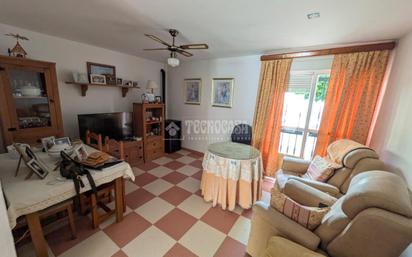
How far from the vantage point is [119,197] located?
1781mm

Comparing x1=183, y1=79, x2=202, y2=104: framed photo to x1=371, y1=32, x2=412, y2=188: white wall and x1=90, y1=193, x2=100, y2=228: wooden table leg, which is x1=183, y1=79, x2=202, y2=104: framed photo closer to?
x1=90, y1=193, x2=100, y2=228: wooden table leg

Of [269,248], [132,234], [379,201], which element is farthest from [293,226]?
[132,234]

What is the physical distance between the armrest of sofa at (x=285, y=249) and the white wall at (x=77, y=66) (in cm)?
344

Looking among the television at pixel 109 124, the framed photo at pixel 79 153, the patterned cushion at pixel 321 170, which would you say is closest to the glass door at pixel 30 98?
the television at pixel 109 124

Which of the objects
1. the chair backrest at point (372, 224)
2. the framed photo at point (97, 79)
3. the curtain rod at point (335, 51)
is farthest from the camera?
the framed photo at point (97, 79)

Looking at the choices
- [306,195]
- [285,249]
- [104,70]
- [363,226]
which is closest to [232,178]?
[306,195]

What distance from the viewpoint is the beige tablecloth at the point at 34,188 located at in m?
1.11

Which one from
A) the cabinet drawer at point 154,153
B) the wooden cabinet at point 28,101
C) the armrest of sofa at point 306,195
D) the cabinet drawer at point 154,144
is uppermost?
the wooden cabinet at point 28,101

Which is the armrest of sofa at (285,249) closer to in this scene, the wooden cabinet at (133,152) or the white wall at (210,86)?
the white wall at (210,86)

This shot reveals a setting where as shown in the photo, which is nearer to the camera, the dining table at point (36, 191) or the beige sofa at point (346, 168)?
the dining table at point (36, 191)

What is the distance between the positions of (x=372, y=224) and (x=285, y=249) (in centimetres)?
48

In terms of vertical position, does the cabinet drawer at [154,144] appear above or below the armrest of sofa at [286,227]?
below

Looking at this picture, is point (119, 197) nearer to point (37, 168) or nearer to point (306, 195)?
point (37, 168)

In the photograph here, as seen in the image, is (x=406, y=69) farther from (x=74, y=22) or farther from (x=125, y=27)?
(x=74, y=22)
